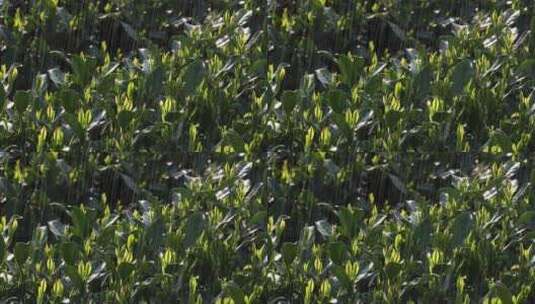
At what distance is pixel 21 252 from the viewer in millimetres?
8312

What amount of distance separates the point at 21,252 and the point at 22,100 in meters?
1.08

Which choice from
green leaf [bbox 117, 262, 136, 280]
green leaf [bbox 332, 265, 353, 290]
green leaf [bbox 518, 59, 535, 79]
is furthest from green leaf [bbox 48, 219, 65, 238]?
green leaf [bbox 518, 59, 535, 79]

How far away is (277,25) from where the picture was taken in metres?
9.77

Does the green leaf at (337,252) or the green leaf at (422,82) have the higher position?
the green leaf at (422,82)

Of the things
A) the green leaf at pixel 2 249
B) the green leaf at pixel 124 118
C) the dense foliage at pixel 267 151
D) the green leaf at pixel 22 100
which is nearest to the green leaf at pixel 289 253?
A: the dense foliage at pixel 267 151

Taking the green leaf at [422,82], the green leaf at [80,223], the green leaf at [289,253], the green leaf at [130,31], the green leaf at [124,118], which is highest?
the green leaf at [130,31]

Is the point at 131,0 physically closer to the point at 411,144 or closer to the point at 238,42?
the point at 238,42

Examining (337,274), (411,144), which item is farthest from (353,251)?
(411,144)

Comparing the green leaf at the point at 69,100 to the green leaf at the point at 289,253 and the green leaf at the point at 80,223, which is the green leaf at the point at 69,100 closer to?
the green leaf at the point at 80,223

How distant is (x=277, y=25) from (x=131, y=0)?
963 millimetres

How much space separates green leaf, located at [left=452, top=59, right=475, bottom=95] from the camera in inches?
361

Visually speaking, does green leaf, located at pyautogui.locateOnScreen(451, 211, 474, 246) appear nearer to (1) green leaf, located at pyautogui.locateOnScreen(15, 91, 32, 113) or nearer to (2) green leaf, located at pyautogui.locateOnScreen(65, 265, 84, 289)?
(2) green leaf, located at pyautogui.locateOnScreen(65, 265, 84, 289)

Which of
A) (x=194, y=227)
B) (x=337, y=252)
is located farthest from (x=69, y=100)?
(x=337, y=252)

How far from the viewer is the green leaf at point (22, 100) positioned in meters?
8.95
